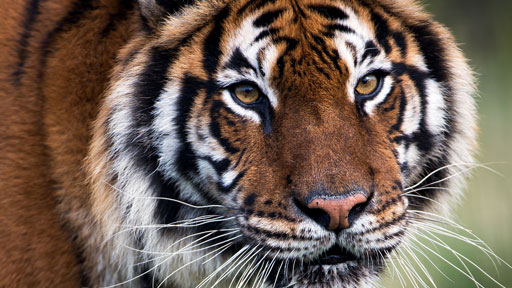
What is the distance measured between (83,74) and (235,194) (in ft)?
2.04

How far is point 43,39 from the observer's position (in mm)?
2254

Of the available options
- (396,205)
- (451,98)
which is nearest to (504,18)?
(451,98)

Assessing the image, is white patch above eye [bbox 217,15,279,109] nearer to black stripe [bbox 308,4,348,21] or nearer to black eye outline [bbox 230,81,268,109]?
black eye outline [bbox 230,81,268,109]

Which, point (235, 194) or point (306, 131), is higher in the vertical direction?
point (306, 131)

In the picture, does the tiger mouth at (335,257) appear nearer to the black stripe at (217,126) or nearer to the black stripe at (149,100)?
the black stripe at (217,126)

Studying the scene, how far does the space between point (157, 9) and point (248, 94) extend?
1.28 ft

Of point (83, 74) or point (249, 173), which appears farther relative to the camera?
point (83, 74)

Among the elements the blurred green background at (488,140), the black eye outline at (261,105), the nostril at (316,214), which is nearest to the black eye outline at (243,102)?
the black eye outline at (261,105)

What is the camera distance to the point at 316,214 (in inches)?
70.4

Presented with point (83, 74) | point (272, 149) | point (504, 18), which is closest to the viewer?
point (272, 149)

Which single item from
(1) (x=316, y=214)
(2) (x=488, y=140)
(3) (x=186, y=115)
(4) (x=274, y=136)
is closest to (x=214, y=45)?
(3) (x=186, y=115)

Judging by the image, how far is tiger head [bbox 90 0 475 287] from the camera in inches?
72.7

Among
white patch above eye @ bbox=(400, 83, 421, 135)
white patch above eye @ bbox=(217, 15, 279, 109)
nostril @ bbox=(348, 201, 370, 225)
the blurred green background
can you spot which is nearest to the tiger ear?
white patch above eye @ bbox=(217, 15, 279, 109)

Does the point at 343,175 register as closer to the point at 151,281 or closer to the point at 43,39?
the point at 151,281
